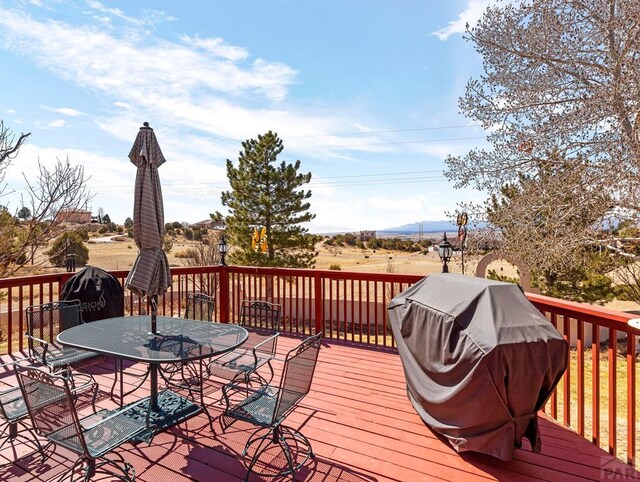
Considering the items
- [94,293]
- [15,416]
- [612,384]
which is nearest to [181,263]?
[94,293]

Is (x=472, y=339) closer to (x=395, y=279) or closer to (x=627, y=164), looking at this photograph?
(x=395, y=279)

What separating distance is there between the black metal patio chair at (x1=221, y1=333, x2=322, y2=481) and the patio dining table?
1.44 feet

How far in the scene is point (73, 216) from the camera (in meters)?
10.1

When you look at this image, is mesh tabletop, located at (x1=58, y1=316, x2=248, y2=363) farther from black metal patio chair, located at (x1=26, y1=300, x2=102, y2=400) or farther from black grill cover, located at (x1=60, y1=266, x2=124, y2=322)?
black grill cover, located at (x1=60, y1=266, x2=124, y2=322)

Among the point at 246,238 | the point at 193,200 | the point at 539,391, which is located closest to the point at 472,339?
the point at 539,391

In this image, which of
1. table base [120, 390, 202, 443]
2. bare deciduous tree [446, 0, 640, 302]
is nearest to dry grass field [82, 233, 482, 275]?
bare deciduous tree [446, 0, 640, 302]

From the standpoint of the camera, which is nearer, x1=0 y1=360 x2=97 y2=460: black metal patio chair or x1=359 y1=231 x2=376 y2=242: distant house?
x1=0 y1=360 x2=97 y2=460: black metal patio chair

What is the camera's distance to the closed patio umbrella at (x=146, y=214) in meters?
2.93

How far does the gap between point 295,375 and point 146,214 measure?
1.80 m

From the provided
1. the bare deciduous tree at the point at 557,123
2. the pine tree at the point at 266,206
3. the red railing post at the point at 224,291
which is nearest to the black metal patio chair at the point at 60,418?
the red railing post at the point at 224,291

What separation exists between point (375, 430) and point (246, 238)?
12.4m

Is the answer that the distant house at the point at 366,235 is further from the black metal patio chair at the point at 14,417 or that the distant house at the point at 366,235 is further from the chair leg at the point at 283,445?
the black metal patio chair at the point at 14,417

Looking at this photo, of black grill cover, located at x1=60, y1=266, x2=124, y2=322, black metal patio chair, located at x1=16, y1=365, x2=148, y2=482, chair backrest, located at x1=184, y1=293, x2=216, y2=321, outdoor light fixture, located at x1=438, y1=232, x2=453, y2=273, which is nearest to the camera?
black metal patio chair, located at x1=16, y1=365, x2=148, y2=482

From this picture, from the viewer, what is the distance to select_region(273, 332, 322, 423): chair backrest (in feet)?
7.25
